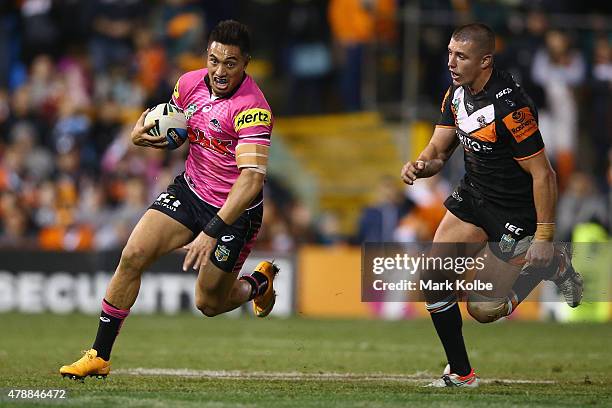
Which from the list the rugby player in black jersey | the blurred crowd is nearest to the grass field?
the rugby player in black jersey

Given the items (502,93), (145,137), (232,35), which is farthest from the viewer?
(145,137)

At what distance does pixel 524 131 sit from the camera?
9039 millimetres

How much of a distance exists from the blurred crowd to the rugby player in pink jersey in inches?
335

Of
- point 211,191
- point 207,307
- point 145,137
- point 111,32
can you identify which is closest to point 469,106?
point 211,191

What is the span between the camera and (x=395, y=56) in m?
19.5

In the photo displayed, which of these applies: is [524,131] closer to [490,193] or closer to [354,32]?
[490,193]

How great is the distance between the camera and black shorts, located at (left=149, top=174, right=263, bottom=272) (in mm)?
9727

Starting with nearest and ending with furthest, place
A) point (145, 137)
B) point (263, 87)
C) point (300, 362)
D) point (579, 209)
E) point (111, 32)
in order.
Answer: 1. point (145, 137)
2. point (300, 362)
3. point (579, 209)
4. point (263, 87)
5. point (111, 32)

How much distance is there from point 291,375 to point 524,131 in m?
2.91

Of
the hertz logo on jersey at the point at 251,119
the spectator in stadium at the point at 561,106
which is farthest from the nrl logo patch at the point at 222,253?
the spectator in stadium at the point at 561,106

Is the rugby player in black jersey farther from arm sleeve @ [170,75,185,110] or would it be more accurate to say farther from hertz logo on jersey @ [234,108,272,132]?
arm sleeve @ [170,75,185,110]

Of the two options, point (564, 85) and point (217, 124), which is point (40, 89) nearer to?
point (564, 85)

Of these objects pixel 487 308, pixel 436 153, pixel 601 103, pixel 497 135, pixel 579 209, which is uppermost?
pixel 601 103

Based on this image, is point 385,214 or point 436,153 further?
point 385,214
